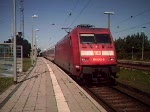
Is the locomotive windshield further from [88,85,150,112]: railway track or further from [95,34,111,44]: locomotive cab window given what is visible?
[88,85,150,112]: railway track

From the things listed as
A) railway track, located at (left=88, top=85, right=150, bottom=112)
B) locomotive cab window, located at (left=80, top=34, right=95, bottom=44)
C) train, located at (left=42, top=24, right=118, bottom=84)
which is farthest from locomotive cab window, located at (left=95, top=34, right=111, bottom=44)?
railway track, located at (left=88, top=85, right=150, bottom=112)

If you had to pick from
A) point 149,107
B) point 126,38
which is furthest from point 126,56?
point 149,107

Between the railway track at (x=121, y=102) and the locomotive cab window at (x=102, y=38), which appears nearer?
the railway track at (x=121, y=102)

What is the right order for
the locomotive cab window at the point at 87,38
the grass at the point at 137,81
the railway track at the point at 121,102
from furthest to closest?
A: the locomotive cab window at the point at 87,38, the grass at the point at 137,81, the railway track at the point at 121,102

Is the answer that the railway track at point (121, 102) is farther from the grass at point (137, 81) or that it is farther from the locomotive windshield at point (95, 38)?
the locomotive windshield at point (95, 38)

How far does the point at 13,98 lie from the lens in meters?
10.8

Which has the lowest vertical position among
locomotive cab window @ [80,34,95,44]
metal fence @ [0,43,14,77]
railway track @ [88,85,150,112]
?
railway track @ [88,85,150,112]

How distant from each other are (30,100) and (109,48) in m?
6.92

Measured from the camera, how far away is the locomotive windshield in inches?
635

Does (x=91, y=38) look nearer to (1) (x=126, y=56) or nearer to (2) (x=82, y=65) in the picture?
(2) (x=82, y=65)

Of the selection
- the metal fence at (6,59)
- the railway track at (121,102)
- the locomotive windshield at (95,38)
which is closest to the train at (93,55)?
the locomotive windshield at (95,38)

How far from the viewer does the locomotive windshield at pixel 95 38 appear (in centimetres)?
1614

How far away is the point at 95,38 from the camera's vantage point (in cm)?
1630

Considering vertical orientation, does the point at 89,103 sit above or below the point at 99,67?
below
